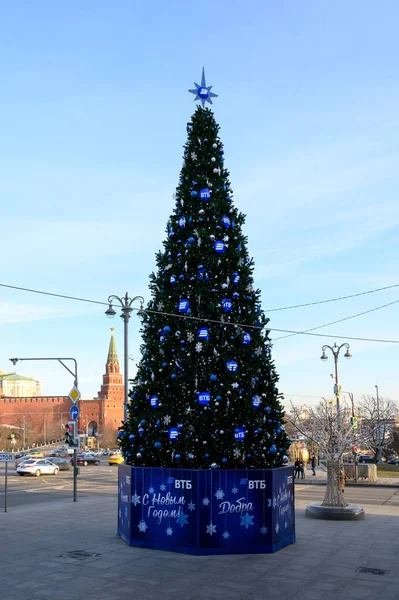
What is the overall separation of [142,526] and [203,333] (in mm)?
4531

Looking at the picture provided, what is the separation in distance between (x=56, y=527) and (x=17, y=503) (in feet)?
26.9


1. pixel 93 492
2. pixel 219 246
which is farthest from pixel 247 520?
pixel 93 492

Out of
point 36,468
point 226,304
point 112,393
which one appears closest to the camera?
point 226,304

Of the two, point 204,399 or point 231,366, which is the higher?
point 231,366

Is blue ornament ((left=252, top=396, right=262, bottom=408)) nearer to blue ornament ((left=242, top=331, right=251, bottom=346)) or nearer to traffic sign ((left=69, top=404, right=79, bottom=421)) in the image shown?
blue ornament ((left=242, top=331, right=251, bottom=346))

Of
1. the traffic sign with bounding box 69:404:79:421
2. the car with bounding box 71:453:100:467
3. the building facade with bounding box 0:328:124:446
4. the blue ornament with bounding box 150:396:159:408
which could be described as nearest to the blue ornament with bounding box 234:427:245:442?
the blue ornament with bounding box 150:396:159:408

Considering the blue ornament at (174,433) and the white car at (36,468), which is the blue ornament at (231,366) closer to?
the blue ornament at (174,433)

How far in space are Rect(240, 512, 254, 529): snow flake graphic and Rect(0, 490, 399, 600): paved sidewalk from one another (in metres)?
0.65

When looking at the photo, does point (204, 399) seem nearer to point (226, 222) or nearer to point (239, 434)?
point (239, 434)

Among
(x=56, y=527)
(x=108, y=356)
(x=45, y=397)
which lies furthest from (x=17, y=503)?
(x=108, y=356)

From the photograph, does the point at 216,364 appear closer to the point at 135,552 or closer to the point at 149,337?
the point at 149,337

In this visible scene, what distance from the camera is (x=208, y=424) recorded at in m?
12.7

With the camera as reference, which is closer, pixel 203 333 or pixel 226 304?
pixel 203 333

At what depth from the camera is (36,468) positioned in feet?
135
